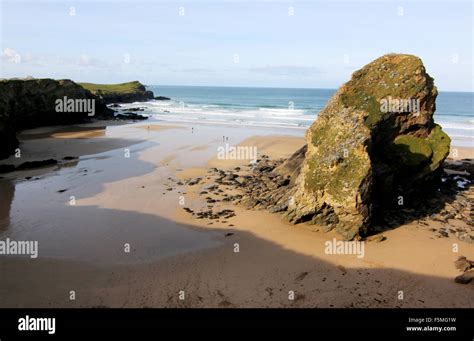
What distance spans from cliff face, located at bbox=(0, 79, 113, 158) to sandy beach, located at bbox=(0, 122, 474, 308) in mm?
23094

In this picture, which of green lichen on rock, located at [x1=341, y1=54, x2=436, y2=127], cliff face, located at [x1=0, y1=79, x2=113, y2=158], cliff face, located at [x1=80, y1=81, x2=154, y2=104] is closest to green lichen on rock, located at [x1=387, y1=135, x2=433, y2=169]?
green lichen on rock, located at [x1=341, y1=54, x2=436, y2=127]

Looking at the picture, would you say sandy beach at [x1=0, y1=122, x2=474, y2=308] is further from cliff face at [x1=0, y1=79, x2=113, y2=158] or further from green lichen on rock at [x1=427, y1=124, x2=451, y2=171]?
cliff face at [x1=0, y1=79, x2=113, y2=158]

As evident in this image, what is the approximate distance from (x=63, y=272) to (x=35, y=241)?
3104 mm

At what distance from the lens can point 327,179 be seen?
16.1m

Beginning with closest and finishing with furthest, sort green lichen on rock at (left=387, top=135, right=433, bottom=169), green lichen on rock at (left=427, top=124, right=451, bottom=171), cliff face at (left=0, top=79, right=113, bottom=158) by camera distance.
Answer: green lichen on rock at (left=387, top=135, right=433, bottom=169)
green lichen on rock at (left=427, top=124, right=451, bottom=171)
cliff face at (left=0, top=79, right=113, bottom=158)

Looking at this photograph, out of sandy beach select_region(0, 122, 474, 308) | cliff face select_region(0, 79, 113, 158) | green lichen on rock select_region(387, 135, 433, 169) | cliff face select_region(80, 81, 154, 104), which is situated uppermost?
cliff face select_region(80, 81, 154, 104)

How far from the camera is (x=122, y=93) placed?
102m

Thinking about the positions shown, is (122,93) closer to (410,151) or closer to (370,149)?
(410,151)

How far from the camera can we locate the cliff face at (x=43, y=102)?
43.1m

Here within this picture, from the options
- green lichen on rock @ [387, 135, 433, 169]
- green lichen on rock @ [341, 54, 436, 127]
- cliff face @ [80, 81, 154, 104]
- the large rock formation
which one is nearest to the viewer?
the large rock formation

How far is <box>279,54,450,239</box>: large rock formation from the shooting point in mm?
15602

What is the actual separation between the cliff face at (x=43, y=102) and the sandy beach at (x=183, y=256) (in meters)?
23.1
